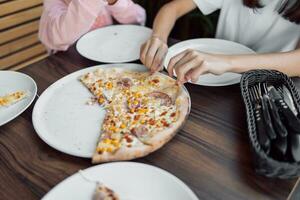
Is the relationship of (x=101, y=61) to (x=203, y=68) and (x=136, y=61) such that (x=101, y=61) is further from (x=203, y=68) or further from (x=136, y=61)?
(x=203, y=68)

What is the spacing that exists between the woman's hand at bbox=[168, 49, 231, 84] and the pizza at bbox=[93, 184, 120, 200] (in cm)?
34

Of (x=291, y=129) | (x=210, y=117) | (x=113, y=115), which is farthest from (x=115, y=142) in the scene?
(x=291, y=129)

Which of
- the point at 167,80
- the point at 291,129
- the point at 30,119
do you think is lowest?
the point at 30,119

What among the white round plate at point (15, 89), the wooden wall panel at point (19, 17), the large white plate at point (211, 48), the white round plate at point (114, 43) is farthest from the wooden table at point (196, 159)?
the wooden wall panel at point (19, 17)

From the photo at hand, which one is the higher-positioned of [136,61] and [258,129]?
[258,129]

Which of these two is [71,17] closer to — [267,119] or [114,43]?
[114,43]

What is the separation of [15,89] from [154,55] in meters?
→ 0.44

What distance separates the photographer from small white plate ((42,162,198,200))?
50 centimetres

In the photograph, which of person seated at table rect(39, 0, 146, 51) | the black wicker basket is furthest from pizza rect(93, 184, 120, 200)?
person seated at table rect(39, 0, 146, 51)

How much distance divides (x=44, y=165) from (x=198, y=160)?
1.09ft

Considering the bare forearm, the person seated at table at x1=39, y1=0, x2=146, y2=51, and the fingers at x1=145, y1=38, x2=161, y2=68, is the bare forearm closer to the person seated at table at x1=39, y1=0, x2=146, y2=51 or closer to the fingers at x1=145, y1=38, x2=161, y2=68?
the fingers at x1=145, y1=38, x2=161, y2=68

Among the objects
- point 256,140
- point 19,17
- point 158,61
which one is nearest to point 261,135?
Result: point 256,140

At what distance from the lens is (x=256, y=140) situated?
53 centimetres

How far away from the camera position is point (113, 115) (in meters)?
0.71
